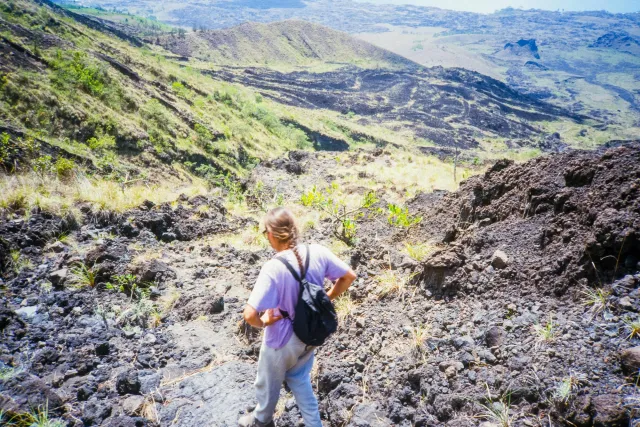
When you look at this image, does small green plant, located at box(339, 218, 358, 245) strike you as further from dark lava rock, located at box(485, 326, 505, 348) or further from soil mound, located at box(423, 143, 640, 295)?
dark lava rock, located at box(485, 326, 505, 348)

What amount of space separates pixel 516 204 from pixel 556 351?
264cm

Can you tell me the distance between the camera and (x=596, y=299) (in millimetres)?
2652

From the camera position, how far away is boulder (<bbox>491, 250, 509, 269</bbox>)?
3473 millimetres

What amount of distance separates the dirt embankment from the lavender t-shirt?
3.22 ft

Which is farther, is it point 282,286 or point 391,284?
point 391,284

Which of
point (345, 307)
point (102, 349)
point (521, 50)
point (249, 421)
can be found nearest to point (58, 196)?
point (102, 349)

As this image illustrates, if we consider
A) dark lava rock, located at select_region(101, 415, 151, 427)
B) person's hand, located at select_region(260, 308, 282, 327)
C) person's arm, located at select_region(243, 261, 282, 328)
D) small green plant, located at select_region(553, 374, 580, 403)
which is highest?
person's arm, located at select_region(243, 261, 282, 328)

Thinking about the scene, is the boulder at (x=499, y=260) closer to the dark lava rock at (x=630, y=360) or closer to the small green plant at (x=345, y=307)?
the dark lava rock at (x=630, y=360)

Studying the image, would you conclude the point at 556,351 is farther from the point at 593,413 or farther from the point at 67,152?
the point at 67,152

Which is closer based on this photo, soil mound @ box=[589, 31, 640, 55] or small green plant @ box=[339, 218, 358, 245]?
small green plant @ box=[339, 218, 358, 245]

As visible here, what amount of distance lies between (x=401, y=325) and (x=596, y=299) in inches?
61.4

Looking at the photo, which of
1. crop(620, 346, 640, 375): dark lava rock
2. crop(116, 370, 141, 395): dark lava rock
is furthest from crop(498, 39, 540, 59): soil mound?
crop(116, 370, 141, 395): dark lava rock

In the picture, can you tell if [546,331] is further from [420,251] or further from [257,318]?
[420,251]

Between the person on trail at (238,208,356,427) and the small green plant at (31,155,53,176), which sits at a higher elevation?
the person on trail at (238,208,356,427)
